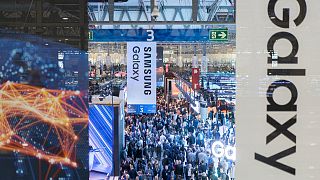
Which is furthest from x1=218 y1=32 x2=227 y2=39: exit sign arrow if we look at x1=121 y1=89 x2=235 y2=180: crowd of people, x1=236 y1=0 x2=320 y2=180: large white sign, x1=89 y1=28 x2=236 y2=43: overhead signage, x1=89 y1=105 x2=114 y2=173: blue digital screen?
x1=236 y1=0 x2=320 y2=180: large white sign

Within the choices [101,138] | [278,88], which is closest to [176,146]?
[101,138]

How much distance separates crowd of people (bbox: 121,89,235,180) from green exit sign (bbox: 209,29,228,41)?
2013 mm

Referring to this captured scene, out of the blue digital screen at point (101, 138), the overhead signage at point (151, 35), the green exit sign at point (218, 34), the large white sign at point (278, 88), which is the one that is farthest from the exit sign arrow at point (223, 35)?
the large white sign at point (278, 88)

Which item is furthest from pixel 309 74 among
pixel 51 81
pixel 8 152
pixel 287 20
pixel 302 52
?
pixel 8 152

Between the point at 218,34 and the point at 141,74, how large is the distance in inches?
74.2

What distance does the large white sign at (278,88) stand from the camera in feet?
7.09

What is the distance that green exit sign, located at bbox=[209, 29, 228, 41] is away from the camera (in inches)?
385

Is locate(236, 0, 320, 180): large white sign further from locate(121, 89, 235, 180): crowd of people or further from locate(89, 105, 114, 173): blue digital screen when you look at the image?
locate(89, 105, 114, 173): blue digital screen

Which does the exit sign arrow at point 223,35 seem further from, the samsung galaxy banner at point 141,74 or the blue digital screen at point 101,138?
the blue digital screen at point 101,138

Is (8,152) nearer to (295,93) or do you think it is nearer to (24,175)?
(24,175)

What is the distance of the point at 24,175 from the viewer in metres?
4.20

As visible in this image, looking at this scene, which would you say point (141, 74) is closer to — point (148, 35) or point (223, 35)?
point (148, 35)

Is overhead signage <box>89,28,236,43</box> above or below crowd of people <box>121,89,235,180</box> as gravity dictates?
above

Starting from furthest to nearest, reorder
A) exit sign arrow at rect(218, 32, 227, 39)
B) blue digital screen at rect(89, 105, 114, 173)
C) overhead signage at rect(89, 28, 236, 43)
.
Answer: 1. blue digital screen at rect(89, 105, 114, 173)
2. exit sign arrow at rect(218, 32, 227, 39)
3. overhead signage at rect(89, 28, 236, 43)
